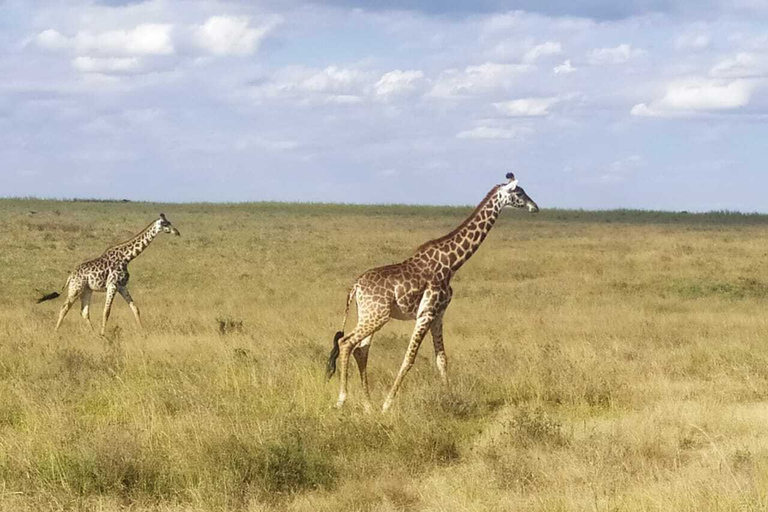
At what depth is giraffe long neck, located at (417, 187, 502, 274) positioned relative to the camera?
32.4ft

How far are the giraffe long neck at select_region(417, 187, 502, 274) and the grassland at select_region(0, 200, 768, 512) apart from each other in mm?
1307

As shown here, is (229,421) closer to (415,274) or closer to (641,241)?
(415,274)

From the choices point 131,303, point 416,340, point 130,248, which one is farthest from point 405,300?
point 130,248

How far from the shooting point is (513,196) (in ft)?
33.5

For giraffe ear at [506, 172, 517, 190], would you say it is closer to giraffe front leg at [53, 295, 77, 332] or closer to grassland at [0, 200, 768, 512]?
Answer: grassland at [0, 200, 768, 512]

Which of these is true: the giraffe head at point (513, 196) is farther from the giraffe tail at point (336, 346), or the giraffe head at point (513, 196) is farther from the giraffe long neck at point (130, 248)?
the giraffe long neck at point (130, 248)

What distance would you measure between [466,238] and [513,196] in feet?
2.35

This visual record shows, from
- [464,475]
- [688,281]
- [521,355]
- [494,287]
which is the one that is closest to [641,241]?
[688,281]

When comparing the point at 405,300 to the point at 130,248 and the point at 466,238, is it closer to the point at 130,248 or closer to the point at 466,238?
the point at 466,238

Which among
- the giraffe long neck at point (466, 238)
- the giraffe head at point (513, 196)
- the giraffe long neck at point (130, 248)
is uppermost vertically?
the giraffe head at point (513, 196)

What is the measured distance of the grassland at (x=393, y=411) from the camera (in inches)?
261

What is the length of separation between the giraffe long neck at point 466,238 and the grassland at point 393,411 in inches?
51.5

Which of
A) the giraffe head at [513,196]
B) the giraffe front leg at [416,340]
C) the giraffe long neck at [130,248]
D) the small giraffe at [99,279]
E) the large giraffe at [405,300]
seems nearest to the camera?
the giraffe front leg at [416,340]

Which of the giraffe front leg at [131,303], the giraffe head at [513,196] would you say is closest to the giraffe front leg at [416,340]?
the giraffe head at [513,196]
